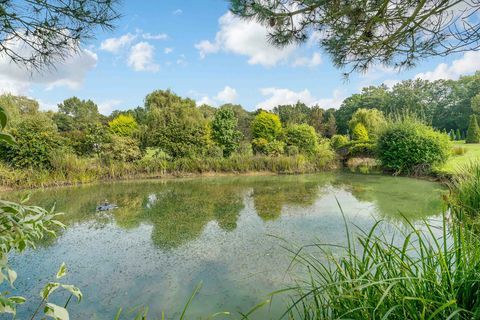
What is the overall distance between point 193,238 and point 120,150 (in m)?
8.55

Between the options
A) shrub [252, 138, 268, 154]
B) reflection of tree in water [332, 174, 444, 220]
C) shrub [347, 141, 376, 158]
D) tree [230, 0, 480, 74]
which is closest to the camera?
tree [230, 0, 480, 74]

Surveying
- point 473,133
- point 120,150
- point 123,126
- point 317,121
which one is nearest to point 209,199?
point 120,150

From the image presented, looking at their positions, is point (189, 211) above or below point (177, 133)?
below

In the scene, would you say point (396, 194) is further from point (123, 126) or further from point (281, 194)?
point (123, 126)

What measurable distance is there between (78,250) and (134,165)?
786 centimetres

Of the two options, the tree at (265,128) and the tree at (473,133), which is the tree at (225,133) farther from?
the tree at (473,133)

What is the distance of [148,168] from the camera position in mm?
12078

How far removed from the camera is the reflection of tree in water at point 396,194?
5760mm

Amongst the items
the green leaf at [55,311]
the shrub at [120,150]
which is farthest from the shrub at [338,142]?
the green leaf at [55,311]

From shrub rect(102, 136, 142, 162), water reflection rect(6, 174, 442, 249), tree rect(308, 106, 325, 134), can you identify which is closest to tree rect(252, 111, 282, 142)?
water reflection rect(6, 174, 442, 249)

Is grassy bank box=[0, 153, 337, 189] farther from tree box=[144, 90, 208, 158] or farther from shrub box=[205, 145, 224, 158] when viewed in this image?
tree box=[144, 90, 208, 158]

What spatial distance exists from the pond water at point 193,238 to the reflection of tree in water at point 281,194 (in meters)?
0.03

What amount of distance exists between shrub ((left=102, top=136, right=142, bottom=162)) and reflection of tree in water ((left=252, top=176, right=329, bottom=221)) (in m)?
5.42

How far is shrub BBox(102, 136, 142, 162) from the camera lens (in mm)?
12117
